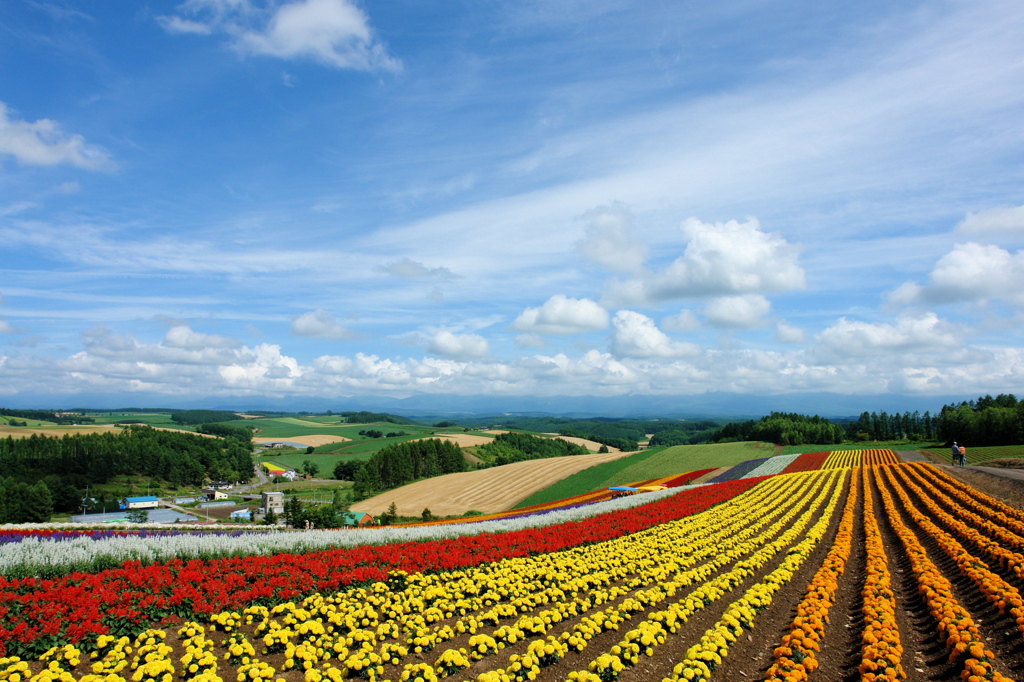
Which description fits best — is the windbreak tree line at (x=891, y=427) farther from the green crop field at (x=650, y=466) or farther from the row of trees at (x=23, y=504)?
the row of trees at (x=23, y=504)

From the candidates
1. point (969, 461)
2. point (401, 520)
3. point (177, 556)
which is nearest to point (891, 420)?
point (969, 461)

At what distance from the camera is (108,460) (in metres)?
112

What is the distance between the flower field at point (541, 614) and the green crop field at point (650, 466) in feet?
119

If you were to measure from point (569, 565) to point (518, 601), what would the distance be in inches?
132

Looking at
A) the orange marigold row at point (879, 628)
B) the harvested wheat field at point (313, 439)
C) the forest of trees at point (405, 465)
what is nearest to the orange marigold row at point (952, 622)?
the orange marigold row at point (879, 628)

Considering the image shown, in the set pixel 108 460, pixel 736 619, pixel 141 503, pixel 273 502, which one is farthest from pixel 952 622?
pixel 108 460

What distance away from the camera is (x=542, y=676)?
8.07m

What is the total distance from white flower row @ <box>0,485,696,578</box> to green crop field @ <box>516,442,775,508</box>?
3322 cm

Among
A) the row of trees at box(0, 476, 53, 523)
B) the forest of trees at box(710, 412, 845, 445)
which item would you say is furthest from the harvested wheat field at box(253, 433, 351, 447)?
the forest of trees at box(710, 412, 845, 445)

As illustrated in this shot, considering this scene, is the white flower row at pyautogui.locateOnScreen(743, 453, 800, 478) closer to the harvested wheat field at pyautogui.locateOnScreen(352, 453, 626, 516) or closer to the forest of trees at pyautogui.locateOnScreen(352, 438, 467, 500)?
the harvested wheat field at pyautogui.locateOnScreen(352, 453, 626, 516)

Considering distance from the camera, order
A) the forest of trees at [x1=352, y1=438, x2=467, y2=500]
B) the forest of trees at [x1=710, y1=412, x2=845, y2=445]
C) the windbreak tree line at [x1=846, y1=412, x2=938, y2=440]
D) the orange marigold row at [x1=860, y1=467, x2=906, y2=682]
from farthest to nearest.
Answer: the windbreak tree line at [x1=846, y1=412, x2=938, y2=440] < the forest of trees at [x1=352, y1=438, x2=467, y2=500] < the forest of trees at [x1=710, y1=412, x2=845, y2=445] < the orange marigold row at [x1=860, y1=467, x2=906, y2=682]

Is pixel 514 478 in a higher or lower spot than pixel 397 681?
lower

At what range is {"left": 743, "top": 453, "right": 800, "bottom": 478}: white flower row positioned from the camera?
47.3 meters

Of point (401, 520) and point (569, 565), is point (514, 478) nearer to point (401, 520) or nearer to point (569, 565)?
point (401, 520)
